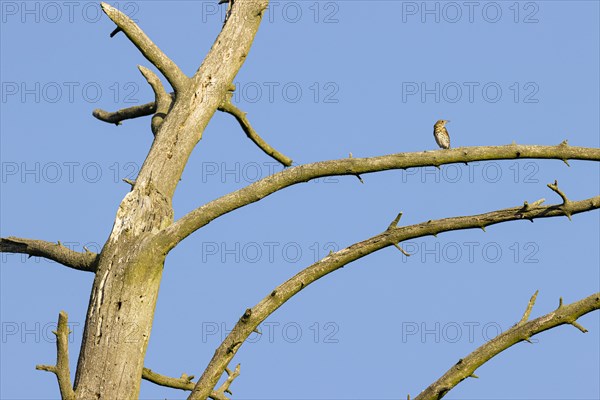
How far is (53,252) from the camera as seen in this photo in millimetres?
6996

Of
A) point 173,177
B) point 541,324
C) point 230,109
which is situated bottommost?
point 541,324

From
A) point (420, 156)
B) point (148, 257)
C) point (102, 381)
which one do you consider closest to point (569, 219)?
point (420, 156)

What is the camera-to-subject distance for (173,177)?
7.02 metres

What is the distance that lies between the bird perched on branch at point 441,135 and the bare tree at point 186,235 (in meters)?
5.58

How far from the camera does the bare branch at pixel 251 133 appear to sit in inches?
319

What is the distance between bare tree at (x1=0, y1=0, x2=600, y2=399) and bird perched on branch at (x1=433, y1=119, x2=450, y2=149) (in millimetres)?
5582

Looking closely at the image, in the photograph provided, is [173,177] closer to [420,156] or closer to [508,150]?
[420,156]

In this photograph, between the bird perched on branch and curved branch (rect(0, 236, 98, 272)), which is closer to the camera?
curved branch (rect(0, 236, 98, 272))

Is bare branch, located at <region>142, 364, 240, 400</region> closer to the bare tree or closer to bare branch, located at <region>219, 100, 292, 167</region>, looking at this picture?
the bare tree

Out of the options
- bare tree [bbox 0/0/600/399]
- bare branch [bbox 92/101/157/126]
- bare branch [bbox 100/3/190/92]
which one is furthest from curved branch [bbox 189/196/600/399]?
bare branch [bbox 92/101/157/126]

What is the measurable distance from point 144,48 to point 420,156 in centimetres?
259

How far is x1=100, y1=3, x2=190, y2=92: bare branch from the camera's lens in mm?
7500

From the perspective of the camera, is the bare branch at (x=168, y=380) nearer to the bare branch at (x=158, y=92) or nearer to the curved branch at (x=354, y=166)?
the curved branch at (x=354, y=166)

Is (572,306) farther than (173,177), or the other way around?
(173,177)
